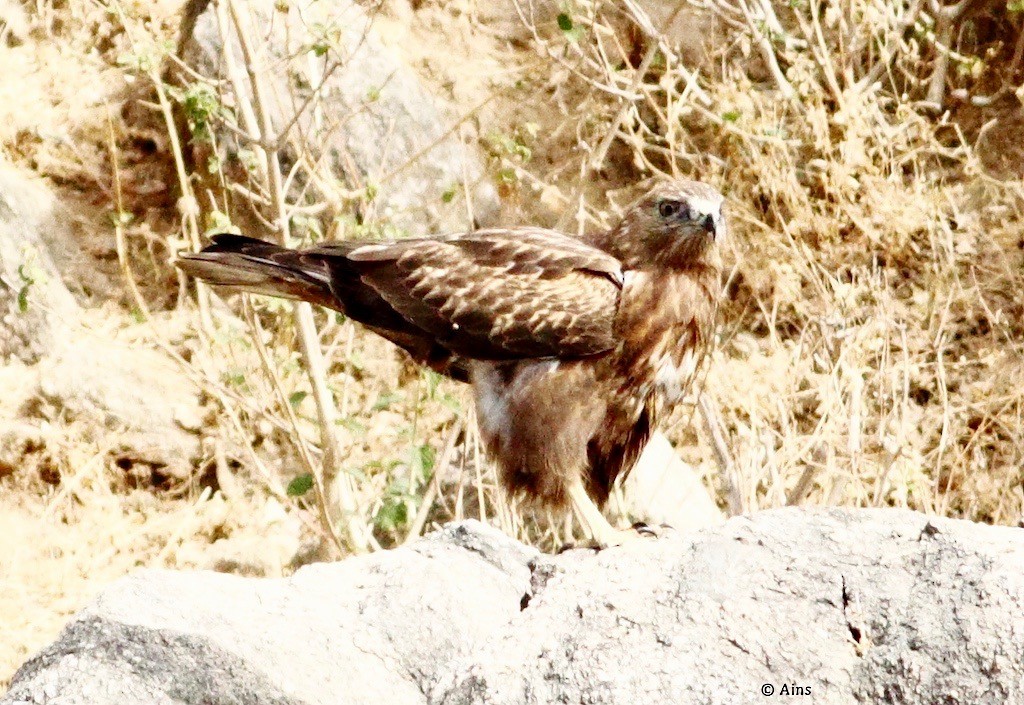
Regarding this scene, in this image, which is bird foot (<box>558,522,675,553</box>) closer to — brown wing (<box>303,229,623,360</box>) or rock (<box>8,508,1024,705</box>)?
brown wing (<box>303,229,623,360</box>)

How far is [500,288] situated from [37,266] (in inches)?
128

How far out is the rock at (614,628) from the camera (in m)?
3.31

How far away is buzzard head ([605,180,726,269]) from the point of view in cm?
494

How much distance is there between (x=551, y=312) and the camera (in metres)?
4.91

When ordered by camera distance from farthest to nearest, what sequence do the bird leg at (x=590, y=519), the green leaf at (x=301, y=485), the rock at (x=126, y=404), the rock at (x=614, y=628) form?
the rock at (x=126, y=404) < the green leaf at (x=301, y=485) < the bird leg at (x=590, y=519) < the rock at (x=614, y=628)

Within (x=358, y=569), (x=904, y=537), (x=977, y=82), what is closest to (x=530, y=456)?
(x=358, y=569)

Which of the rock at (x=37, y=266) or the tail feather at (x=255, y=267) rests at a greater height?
the tail feather at (x=255, y=267)

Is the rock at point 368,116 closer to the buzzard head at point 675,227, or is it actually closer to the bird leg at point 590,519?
the buzzard head at point 675,227

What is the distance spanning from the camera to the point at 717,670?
3334 millimetres

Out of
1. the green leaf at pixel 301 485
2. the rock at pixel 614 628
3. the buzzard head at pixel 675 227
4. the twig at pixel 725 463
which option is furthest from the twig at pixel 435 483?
the rock at pixel 614 628

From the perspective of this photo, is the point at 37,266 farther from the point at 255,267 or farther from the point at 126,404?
the point at 255,267

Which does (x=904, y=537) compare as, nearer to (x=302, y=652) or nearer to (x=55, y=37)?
(x=302, y=652)

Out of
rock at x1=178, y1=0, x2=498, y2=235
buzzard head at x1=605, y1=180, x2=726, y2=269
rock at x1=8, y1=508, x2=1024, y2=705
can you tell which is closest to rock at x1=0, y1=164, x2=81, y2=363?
rock at x1=178, y1=0, x2=498, y2=235

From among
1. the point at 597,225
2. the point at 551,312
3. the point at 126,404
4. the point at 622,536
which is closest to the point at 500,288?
the point at 551,312
